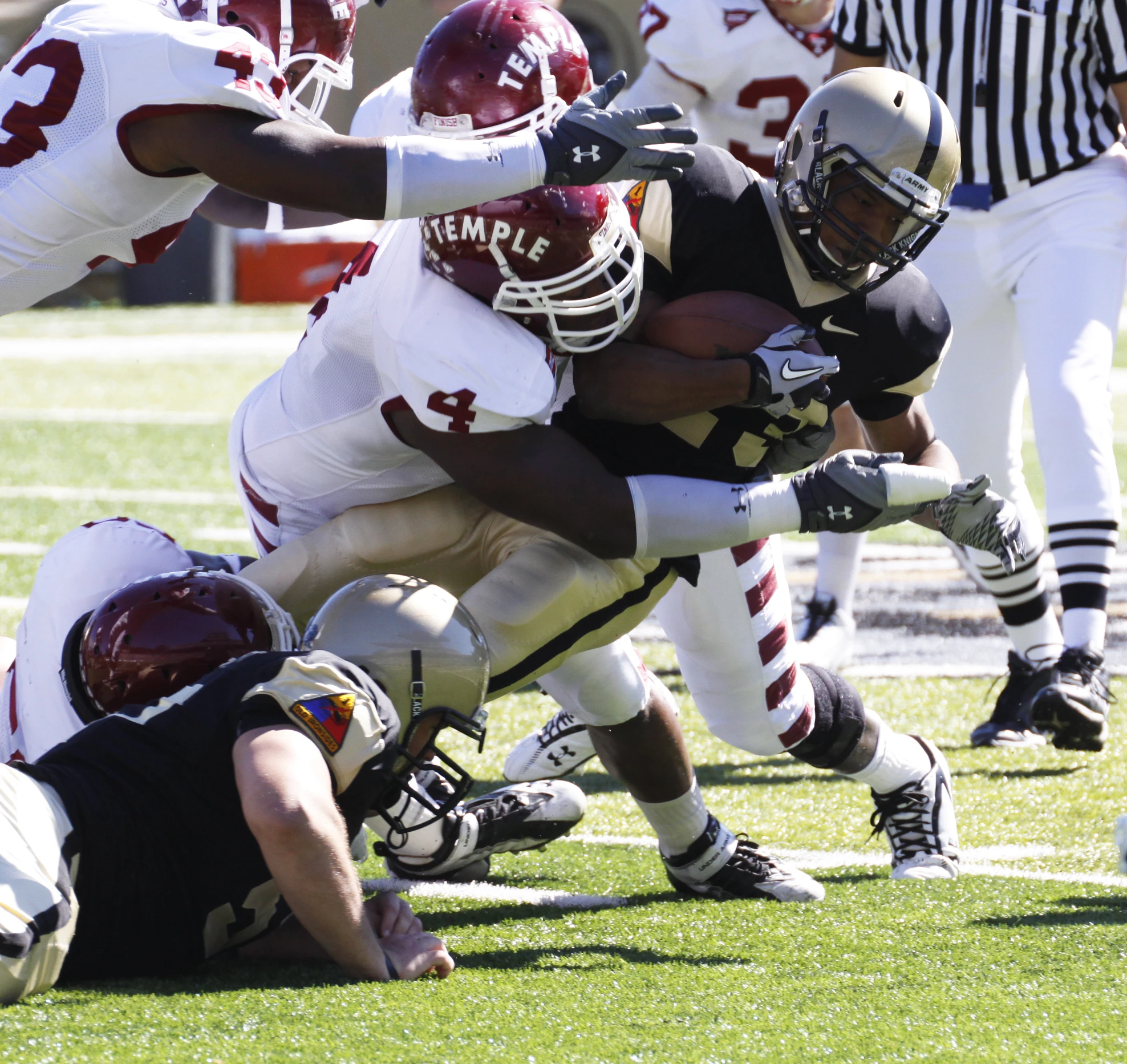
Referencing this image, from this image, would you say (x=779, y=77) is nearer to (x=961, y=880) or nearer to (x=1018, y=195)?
(x=1018, y=195)

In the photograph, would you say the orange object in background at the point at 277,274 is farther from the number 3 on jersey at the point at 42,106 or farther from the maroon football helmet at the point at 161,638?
the maroon football helmet at the point at 161,638

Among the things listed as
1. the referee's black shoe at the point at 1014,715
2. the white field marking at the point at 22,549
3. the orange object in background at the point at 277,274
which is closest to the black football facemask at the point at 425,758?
the referee's black shoe at the point at 1014,715

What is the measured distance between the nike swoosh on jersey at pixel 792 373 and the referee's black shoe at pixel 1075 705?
1375mm

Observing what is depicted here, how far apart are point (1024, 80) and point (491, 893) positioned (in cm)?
238

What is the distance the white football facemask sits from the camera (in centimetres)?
271

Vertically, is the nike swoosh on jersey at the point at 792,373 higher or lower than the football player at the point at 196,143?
lower

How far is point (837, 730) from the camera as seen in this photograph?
3.24 meters

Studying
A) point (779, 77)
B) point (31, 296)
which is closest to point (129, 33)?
point (31, 296)

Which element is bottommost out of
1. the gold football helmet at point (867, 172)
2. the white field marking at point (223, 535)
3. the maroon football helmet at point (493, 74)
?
the white field marking at point (223, 535)

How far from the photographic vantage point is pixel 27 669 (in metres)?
2.83

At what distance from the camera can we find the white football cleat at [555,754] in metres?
3.83

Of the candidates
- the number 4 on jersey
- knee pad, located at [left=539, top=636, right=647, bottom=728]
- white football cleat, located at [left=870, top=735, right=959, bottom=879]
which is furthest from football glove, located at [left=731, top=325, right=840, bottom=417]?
white football cleat, located at [left=870, top=735, right=959, bottom=879]

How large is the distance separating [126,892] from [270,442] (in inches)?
35.4

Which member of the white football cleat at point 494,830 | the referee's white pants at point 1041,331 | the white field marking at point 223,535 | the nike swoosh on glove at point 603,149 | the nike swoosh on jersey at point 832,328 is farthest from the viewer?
the white field marking at point 223,535
